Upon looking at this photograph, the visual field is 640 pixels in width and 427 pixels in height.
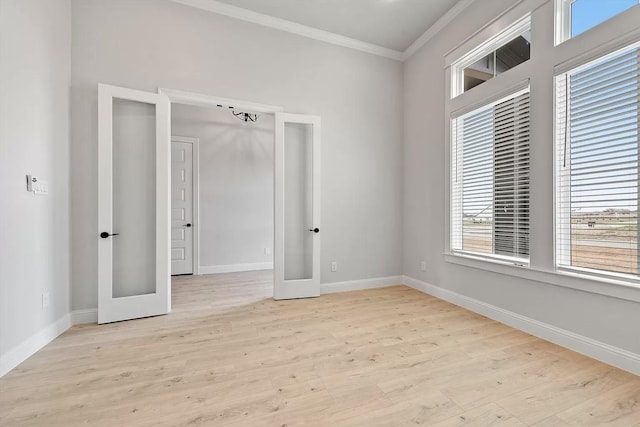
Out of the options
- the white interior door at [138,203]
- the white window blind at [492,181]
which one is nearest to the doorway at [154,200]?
the white interior door at [138,203]

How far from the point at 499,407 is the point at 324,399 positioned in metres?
0.96

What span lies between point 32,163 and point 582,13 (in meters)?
4.45

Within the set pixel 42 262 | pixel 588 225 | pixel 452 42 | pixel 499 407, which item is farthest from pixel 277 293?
pixel 452 42

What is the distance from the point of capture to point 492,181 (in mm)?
2871

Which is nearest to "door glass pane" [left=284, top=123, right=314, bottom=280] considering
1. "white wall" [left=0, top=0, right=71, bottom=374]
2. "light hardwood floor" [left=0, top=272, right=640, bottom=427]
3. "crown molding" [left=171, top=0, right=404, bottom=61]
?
"light hardwood floor" [left=0, top=272, right=640, bottom=427]

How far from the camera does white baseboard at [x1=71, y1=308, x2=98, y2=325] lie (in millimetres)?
2631

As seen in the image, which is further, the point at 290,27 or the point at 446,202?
the point at 290,27

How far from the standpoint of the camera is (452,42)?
3260 millimetres

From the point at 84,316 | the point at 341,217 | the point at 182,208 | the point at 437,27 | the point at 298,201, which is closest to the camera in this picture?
the point at 84,316

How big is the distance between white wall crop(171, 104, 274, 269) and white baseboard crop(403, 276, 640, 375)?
140 inches

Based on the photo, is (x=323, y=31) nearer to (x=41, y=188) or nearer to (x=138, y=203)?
(x=138, y=203)

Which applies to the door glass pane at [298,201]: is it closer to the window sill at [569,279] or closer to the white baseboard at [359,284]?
the white baseboard at [359,284]

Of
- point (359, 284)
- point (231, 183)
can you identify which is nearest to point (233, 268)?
point (231, 183)

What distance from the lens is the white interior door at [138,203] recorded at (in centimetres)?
277
